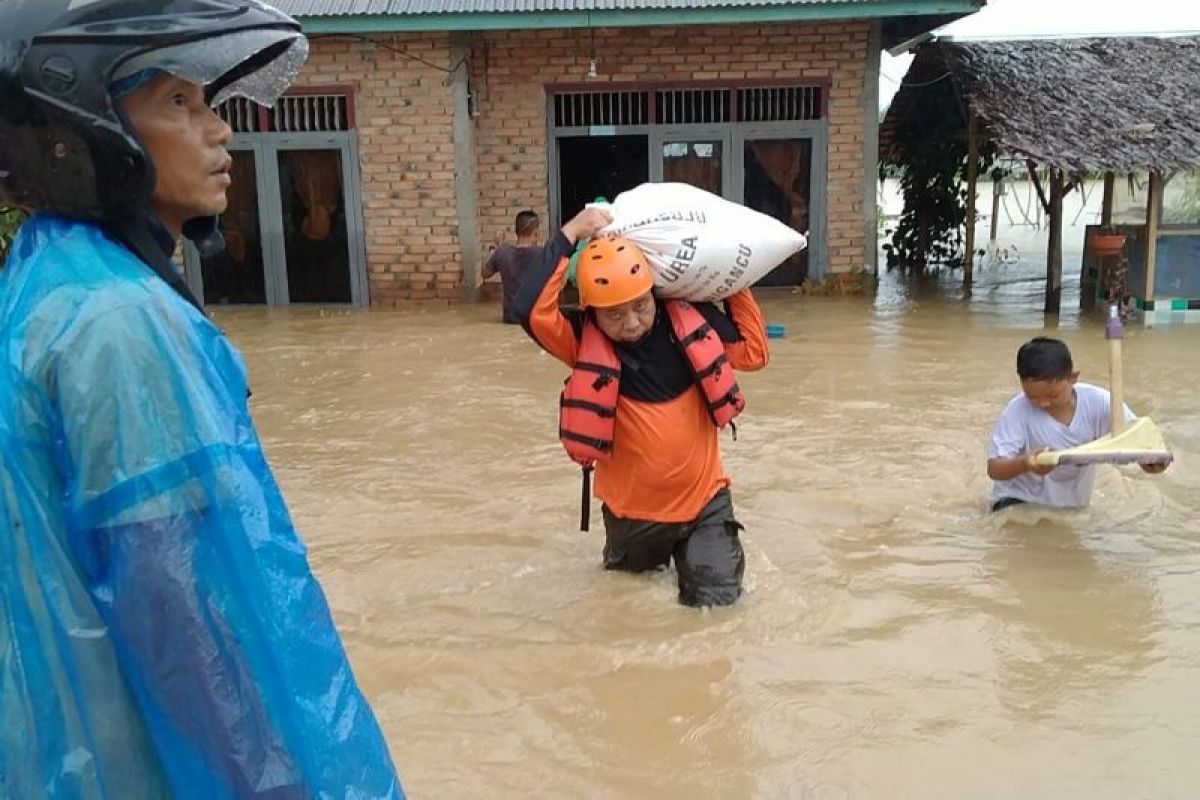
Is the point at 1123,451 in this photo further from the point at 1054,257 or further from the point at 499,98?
the point at 499,98

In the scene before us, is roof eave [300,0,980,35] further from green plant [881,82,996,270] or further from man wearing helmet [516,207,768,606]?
man wearing helmet [516,207,768,606]

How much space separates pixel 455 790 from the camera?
3.23m

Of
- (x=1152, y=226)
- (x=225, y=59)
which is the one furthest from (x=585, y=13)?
(x=225, y=59)

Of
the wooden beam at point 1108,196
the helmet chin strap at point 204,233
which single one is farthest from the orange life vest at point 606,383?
the wooden beam at point 1108,196

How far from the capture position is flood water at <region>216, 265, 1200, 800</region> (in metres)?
3.34

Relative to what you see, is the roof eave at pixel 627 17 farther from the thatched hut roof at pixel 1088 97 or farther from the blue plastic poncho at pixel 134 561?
the blue plastic poncho at pixel 134 561

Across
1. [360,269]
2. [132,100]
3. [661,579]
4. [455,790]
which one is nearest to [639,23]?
[360,269]

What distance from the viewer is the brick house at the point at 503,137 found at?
12070 millimetres

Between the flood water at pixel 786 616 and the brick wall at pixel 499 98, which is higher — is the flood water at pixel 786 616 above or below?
below

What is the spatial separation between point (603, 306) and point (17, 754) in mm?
2783

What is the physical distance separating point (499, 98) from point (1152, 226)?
6778mm

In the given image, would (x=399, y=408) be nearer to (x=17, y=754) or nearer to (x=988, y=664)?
(x=988, y=664)

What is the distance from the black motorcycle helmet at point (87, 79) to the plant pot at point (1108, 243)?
11.1 meters

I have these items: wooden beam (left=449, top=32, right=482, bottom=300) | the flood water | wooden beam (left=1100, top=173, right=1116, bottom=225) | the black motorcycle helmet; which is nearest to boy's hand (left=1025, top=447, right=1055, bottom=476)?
the flood water
